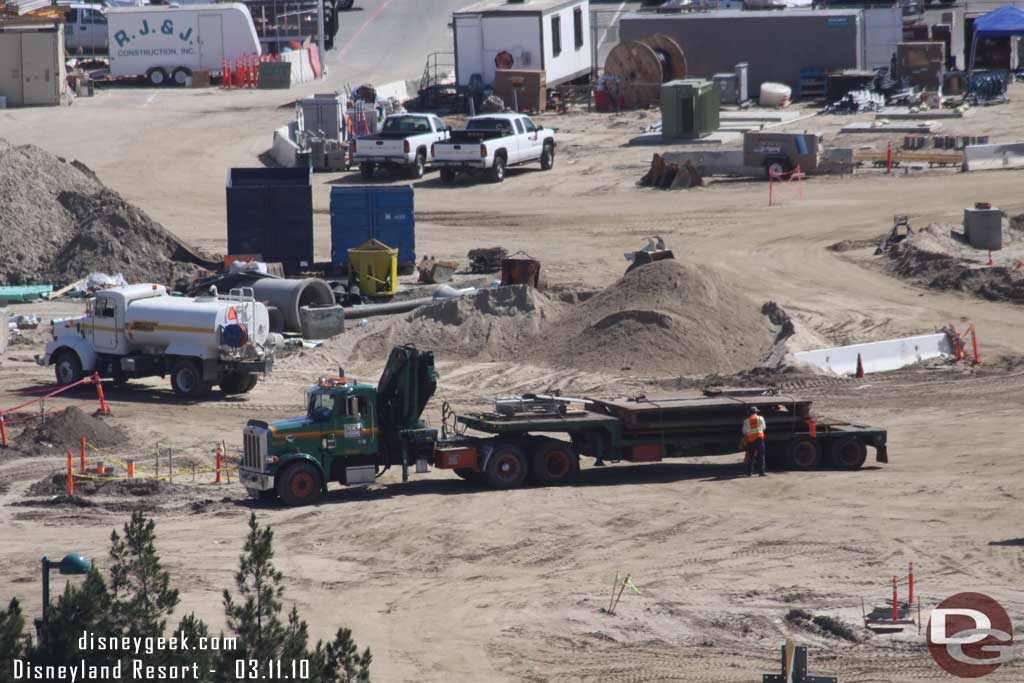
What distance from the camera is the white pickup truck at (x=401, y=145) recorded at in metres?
46.6

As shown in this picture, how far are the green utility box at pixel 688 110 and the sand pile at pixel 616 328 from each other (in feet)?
69.0

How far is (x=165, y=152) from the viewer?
172 feet

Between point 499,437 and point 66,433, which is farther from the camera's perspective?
point 66,433

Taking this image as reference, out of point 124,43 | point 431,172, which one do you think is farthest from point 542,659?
point 124,43

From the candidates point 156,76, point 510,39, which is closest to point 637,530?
point 510,39

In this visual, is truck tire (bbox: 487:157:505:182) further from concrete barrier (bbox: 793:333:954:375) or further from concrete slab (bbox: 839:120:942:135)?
concrete barrier (bbox: 793:333:954:375)

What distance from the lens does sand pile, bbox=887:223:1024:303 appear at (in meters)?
32.6

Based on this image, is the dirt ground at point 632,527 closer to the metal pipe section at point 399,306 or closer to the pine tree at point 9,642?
the metal pipe section at point 399,306

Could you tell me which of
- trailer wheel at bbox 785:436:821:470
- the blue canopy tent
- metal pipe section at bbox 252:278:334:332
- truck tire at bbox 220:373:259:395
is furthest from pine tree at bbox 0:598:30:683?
the blue canopy tent

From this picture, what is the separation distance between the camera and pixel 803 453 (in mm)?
22266

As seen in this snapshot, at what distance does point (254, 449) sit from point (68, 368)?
334 inches

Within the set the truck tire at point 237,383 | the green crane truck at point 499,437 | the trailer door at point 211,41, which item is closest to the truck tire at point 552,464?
the green crane truck at point 499,437

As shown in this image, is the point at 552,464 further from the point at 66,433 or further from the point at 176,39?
the point at 176,39

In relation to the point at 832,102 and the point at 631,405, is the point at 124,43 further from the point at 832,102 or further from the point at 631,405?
the point at 631,405
